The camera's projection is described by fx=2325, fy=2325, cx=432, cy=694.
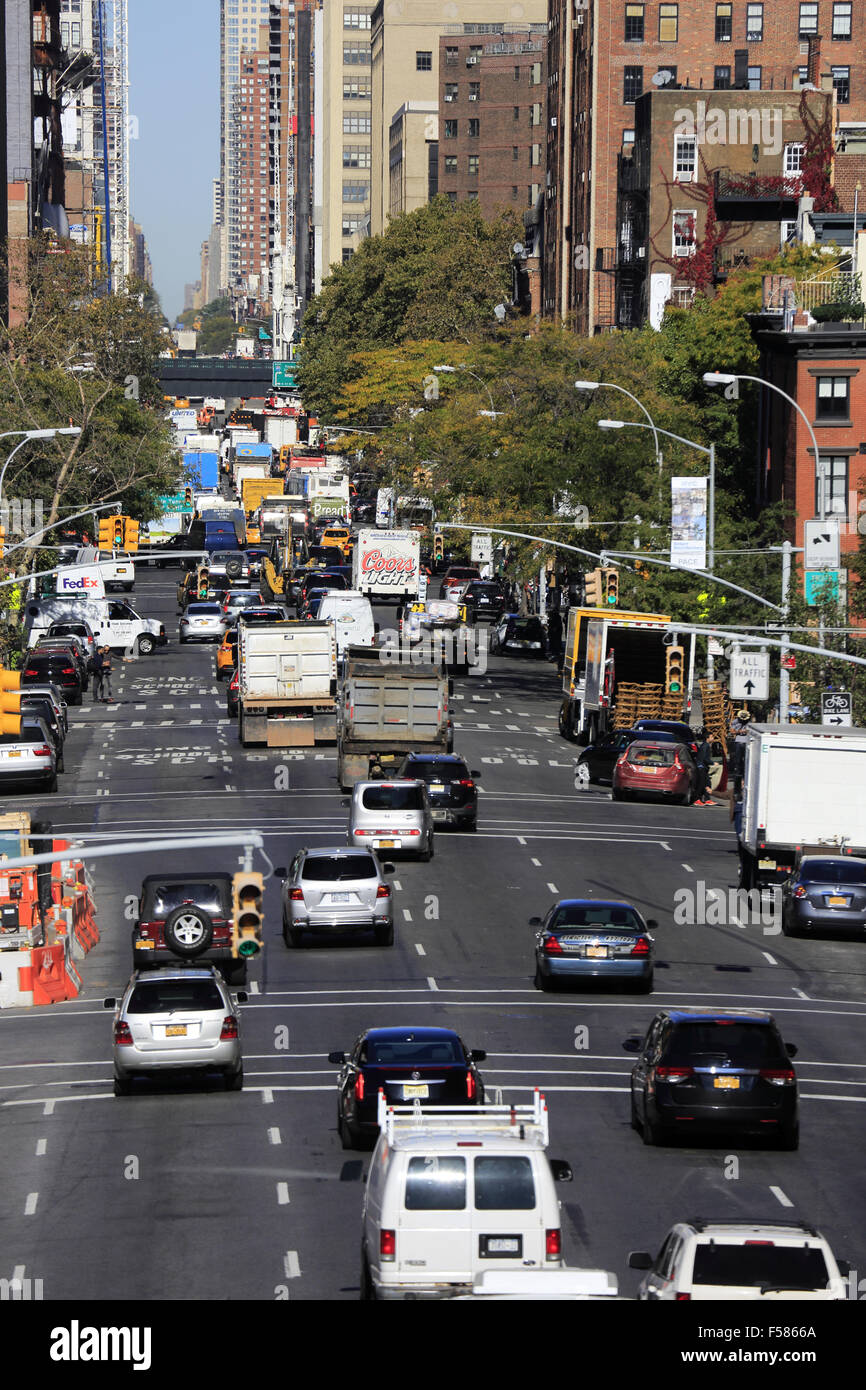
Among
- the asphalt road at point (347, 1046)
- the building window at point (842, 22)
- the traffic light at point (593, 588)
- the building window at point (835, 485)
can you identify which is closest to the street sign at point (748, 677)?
the asphalt road at point (347, 1046)

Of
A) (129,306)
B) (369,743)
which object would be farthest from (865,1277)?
(129,306)

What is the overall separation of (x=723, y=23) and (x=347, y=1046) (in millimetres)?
106154

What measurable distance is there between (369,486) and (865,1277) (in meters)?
139

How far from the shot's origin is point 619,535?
249 feet

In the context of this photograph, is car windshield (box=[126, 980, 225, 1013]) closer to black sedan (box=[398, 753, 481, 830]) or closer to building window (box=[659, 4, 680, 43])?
black sedan (box=[398, 753, 481, 830])

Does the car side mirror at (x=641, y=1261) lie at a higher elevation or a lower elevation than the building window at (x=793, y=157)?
lower

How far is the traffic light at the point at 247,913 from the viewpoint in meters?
22.8

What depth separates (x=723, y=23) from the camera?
126375mm

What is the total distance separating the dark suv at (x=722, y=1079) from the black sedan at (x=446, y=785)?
2366 cm

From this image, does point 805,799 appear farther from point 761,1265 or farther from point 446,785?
point 761,1265

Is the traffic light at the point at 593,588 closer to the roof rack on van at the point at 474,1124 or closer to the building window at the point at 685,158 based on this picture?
the roof rack on van at the point at 474,1124

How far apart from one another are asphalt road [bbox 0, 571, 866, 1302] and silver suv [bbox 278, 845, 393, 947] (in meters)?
0.57

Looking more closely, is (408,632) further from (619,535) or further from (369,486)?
(369,486)

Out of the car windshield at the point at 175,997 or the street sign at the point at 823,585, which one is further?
the street sign at the point at 823,585
